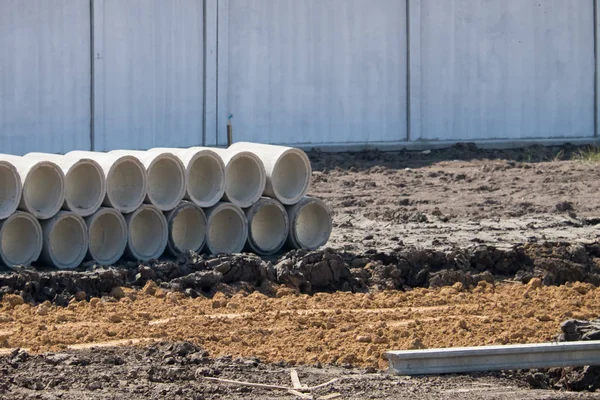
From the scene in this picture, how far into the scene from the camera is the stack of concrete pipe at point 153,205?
11352mm

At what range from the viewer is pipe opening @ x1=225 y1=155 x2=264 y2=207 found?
1238 centimetres

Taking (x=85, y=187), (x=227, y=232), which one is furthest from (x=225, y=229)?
(x=85, y=187)

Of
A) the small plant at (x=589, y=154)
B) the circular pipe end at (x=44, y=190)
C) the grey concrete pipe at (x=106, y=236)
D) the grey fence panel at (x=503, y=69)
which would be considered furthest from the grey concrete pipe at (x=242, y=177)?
the grey fence panel at (x=503, y=69)

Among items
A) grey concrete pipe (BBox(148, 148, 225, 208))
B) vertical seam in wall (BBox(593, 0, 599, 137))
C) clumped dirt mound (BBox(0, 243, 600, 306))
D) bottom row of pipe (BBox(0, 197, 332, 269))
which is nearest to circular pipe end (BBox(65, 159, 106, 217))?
bottom row of pipe (BBox(0, 197, 332, 269))

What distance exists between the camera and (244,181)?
12.7m

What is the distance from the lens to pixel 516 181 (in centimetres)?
1839

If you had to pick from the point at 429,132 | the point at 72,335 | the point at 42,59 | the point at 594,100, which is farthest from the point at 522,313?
the point at 594,100

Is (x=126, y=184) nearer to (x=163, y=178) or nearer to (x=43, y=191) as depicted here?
(x=163, y=178)

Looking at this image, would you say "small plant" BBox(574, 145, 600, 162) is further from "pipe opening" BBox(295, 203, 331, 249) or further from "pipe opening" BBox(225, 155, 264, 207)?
"pipe opening" BBox(225, 155, 264, 207)

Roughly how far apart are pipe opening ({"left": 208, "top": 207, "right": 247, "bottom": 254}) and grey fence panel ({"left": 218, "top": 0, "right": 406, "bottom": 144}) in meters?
8.28

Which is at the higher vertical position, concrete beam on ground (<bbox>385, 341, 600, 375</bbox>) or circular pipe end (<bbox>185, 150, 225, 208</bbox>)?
circular pipe end (<bbox>185, 150, 225, 208</bbox>)

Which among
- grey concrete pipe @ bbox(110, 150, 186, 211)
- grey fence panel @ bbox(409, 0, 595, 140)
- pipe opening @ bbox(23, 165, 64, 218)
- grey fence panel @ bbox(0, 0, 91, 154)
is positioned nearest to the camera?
pipe opening @ bbox(23, 165, 64, 218)

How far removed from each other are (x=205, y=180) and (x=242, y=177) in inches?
19.1

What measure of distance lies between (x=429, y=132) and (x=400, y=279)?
450 inches
